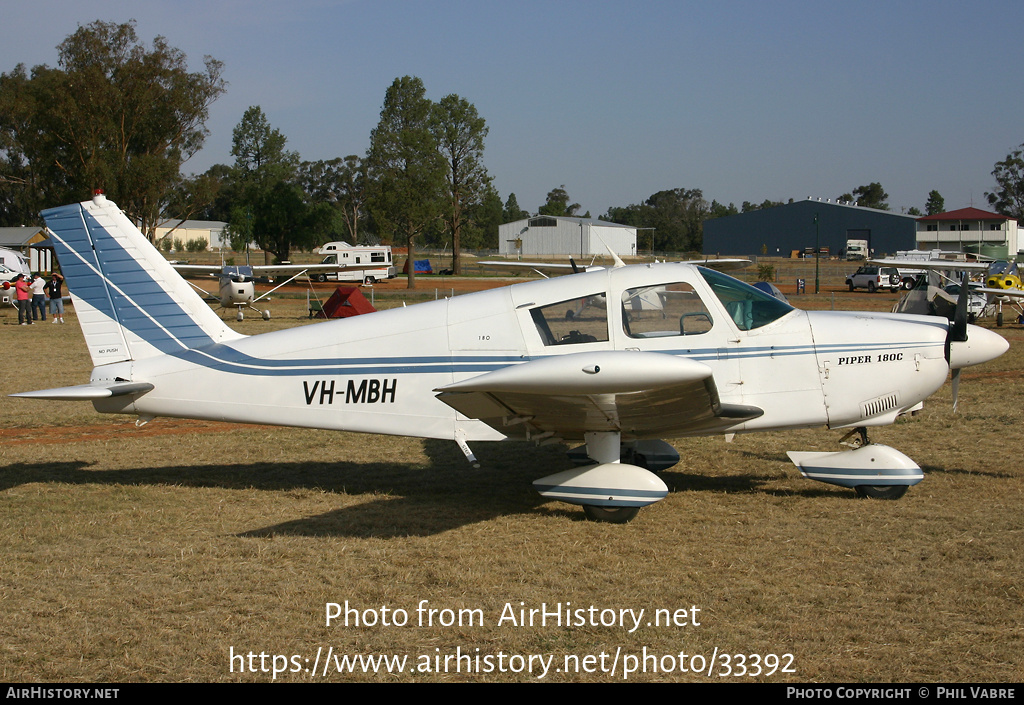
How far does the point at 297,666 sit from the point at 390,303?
101 ft

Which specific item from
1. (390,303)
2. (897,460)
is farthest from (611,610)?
(390,303)

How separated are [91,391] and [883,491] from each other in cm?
700

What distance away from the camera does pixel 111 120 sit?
44.0 m

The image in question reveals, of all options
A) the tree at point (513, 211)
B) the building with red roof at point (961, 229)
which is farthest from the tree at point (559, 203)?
the building with red roof at point (961, 229)

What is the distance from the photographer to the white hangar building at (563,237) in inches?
3925

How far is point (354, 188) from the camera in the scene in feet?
382

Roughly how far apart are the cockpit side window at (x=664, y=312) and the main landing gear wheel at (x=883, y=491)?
2040 millimetres

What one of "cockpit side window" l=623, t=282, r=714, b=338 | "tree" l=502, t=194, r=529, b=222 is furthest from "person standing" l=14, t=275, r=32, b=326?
"tree" l=502, t=194, r=529, b=222

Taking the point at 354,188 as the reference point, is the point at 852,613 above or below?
below

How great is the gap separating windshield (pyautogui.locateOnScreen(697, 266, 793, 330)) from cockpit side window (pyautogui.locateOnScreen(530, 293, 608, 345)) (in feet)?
3.27

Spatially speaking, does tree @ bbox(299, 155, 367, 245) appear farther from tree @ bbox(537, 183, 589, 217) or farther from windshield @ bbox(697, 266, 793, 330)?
windshield @ bbox(697, 266, 793, 330)

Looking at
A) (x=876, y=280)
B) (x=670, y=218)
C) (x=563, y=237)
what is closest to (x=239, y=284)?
(x=876, y=280)

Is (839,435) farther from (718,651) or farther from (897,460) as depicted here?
(718,651)

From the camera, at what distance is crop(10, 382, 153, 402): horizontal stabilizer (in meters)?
6.80
